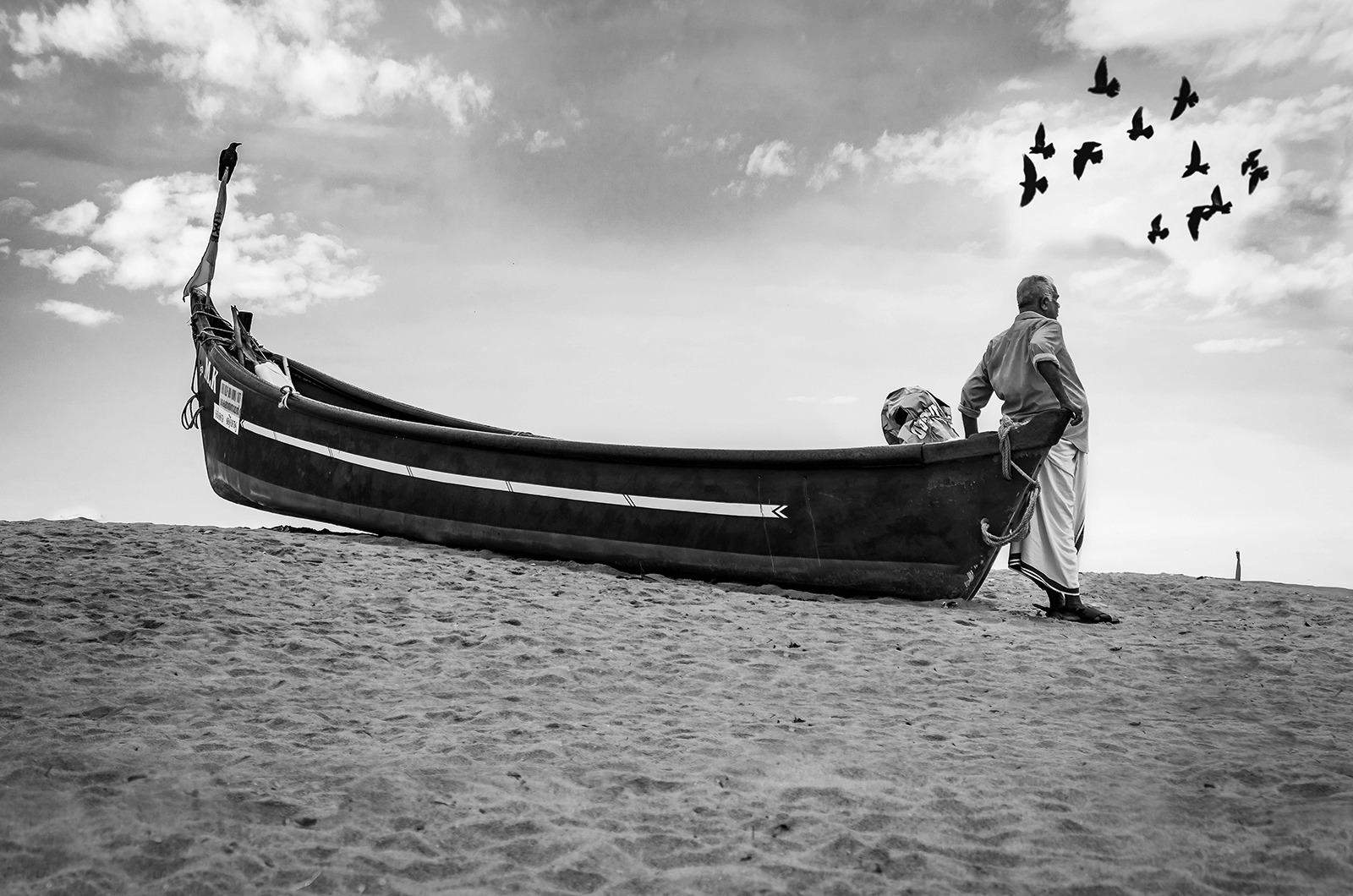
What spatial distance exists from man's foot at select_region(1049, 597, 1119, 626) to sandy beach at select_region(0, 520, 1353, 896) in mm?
177

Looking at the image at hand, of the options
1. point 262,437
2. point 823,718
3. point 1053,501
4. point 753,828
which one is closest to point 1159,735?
point 823,718

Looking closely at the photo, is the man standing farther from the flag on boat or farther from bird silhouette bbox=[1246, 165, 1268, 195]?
the flag on boat

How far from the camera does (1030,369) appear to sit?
19.9ft

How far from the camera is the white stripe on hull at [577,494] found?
6520 mm

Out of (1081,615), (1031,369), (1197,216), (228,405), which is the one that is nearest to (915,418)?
(1031,369)

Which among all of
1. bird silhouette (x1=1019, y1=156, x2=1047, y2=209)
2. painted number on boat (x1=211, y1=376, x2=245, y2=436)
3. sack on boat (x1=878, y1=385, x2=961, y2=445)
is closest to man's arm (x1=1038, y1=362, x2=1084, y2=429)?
sack on boat (x1=878, y1=385, x2=961, y2=445)

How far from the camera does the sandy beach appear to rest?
8.90ft

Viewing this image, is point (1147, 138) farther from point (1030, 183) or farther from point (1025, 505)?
point (1025, 505)

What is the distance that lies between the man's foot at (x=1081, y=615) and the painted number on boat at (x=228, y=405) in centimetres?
691

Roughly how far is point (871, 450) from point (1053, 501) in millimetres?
1136

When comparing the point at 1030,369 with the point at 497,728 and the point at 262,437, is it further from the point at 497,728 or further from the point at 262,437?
the point at 262,437

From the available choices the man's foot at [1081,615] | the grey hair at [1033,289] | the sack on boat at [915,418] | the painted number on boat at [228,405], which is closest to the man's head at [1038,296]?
the grey hair at [1033,289]

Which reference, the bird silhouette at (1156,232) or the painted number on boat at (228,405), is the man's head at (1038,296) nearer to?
the bird silhouette at (1156,232)

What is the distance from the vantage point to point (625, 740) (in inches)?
144
